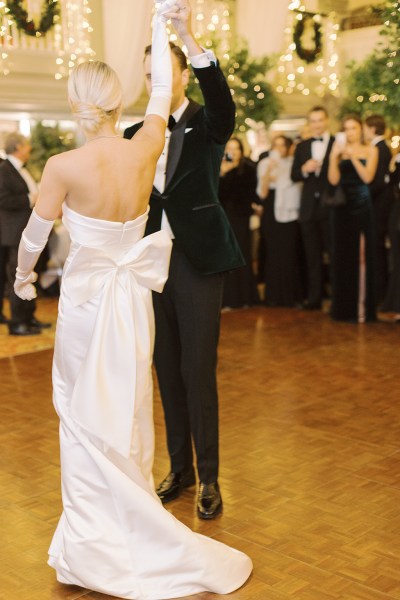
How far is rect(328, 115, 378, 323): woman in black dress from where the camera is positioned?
6496 millimetres

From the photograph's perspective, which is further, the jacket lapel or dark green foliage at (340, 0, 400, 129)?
dark green foliage at (340, 0, 400, 129)

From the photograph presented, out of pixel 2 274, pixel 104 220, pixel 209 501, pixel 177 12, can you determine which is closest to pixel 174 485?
pixel 209 501

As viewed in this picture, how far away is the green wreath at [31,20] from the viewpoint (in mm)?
9039

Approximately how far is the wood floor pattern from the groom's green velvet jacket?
36.3 inches

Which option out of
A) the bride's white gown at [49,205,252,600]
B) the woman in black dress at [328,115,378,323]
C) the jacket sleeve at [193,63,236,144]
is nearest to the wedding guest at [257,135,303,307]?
the woman in black dress at [328,115,378,323]

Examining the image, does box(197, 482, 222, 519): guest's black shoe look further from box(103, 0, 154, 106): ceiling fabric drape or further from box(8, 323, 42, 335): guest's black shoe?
box(103, 0, 154, 106): ceiling fabric drape

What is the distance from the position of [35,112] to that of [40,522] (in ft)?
26.0

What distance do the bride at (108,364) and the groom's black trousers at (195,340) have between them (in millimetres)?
440

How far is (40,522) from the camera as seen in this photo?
9.93 feet

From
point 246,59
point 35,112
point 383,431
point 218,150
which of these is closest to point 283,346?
point 383,431

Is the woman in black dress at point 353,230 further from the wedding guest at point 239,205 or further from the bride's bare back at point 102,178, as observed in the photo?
the bride's bare back at point 102,178

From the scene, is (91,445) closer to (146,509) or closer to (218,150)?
(146,509)

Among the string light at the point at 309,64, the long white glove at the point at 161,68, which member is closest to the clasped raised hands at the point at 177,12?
the long white glove at the point at 161,68

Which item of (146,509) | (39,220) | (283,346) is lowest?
(283,346)
